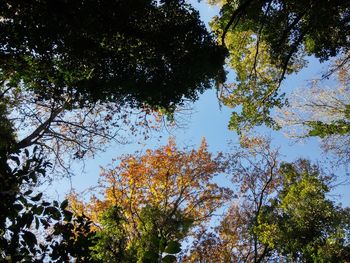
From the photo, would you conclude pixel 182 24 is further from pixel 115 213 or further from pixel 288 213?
pixel 288 213

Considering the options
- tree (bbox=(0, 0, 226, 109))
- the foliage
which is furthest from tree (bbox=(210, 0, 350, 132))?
the foliage

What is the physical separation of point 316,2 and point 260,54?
4.17 meters

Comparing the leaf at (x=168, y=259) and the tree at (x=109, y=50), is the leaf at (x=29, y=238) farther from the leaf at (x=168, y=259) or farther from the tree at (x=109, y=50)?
the tree at (x=109, y=50)

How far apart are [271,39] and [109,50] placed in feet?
19.5

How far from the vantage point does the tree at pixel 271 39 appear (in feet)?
34.0

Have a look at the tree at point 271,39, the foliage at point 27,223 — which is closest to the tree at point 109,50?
the tree at point 271,39

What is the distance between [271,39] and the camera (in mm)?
11734

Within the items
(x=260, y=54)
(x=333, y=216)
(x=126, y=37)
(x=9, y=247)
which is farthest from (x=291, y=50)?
(x=9, y=247)

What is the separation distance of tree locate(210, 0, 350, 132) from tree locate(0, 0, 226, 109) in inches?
62.9

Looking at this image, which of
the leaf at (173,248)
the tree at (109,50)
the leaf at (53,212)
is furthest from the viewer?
the tree at (109,50)

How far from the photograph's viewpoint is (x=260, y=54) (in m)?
14.0

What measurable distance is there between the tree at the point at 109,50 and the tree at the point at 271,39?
1.60m

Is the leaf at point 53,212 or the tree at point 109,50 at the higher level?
the tree at point 109,50

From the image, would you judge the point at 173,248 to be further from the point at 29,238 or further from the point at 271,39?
the point at 271,39
